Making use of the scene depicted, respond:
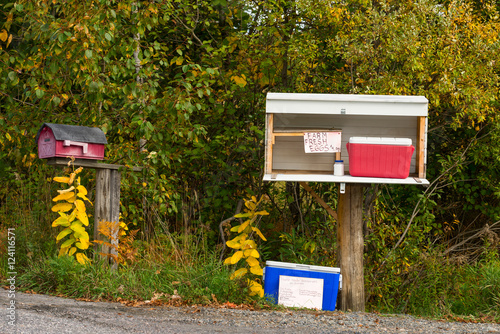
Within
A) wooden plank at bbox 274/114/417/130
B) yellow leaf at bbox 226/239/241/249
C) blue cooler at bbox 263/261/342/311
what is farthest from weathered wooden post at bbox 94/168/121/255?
wooden plank at bbox 274/114/417/130

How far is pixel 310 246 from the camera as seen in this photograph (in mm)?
6598

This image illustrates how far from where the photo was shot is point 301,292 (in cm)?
545

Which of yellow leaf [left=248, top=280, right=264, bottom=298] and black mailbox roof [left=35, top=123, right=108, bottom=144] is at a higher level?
black mailbox roof [left=35, top=123, right=108, bottom=144]

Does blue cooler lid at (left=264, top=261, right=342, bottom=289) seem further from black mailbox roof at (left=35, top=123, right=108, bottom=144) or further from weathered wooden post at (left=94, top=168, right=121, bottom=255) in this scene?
black mailbox roof at (left=35, top=123, right=108, bottom=144)

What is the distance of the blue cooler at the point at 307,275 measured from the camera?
5.48 meters

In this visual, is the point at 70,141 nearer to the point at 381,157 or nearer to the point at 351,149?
the point at 351,149

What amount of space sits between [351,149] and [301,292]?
146cm

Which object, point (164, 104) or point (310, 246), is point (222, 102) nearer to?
point (164, 104)

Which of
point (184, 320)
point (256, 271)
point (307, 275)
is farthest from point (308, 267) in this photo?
point (184, 320)

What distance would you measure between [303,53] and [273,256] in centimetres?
285

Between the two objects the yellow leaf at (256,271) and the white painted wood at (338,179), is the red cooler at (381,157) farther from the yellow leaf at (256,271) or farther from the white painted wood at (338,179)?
the yellow leaf at (256,271)

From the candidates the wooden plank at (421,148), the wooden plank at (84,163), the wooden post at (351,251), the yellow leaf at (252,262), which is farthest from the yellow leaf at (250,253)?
the wooden plank at (421,148)

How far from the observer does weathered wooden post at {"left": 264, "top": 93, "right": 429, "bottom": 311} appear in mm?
5289

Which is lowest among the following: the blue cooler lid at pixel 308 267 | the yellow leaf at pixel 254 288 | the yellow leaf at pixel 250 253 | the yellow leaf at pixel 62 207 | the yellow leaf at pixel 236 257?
the yellow leaf at pixel 254 288
